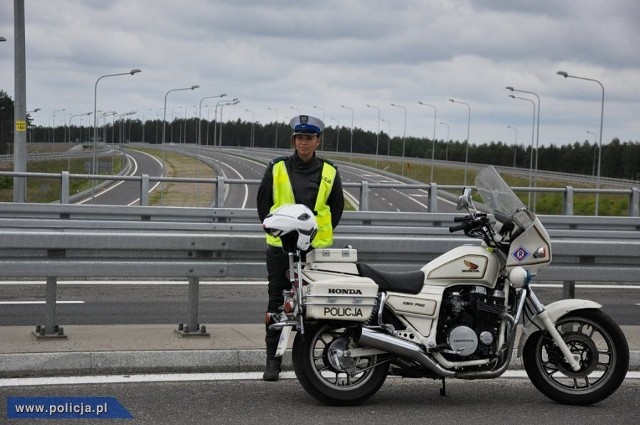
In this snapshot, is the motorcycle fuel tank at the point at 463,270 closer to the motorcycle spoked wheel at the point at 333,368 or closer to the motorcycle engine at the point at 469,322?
the motorcycle engine at the point at 469,322

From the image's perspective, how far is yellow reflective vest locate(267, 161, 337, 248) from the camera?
7387mm

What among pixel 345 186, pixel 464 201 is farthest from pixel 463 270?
pixel 345 186

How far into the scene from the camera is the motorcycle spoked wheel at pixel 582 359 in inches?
271

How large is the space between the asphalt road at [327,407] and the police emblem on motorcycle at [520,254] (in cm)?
95

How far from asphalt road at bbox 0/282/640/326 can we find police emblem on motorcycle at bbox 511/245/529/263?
4.59m

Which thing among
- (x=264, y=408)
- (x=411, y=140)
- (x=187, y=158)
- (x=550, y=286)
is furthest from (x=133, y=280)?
(x=411, y=140)

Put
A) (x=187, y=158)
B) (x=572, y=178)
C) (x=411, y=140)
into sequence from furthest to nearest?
(x=411, y=140), (x=187, y=158), (x=572, y=178)

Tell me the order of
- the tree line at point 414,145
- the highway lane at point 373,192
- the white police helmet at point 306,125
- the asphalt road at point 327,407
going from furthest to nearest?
the tree line at point 414,145, the highway lane at point 373,192, the white police helmet at point 306,125, the asphalt road at point 327,407

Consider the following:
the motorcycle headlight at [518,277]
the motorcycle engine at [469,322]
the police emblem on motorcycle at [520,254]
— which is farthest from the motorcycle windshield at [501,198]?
the motorcycle engine at [469,322]

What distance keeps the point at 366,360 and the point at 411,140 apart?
168 metres

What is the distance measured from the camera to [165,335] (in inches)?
339

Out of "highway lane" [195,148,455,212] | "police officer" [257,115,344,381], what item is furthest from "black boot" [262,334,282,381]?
"highway lane" [195,148,455,212]

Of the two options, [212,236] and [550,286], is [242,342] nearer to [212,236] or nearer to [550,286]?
[212,236]

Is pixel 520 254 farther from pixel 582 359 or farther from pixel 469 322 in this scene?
pixel 582 359
